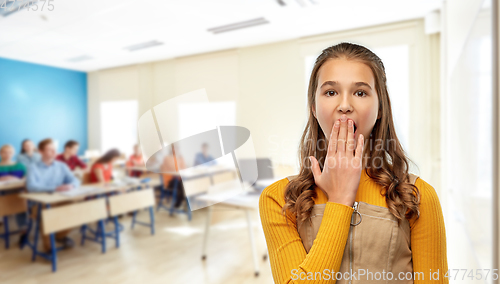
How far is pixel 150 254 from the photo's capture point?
2629 millimetres

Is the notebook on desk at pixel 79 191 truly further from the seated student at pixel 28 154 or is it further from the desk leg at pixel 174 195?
the desk leg at pixel 174 195

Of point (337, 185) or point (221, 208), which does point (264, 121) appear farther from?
point (221, 208)

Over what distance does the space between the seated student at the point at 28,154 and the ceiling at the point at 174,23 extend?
955mm

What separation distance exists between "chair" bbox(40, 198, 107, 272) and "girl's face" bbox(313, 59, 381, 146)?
256 centimetres

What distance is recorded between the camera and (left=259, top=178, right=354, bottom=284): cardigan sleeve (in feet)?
1.46

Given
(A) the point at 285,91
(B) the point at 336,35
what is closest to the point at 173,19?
(A) the point at 285,91

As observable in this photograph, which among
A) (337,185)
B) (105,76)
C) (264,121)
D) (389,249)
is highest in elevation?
(105,76)

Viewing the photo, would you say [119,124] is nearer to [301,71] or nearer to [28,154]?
[28,154]

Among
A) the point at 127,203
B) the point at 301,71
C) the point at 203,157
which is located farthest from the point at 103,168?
the point at 203,157

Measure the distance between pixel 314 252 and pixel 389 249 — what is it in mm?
134

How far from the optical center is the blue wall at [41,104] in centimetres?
241

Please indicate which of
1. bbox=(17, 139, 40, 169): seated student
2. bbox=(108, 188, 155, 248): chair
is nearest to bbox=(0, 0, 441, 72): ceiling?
bbox=(17, 139, 40, 169): seated student

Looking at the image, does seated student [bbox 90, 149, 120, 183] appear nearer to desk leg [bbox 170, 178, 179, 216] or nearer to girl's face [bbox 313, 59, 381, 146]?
desk leg [bbox 170, 178, 179, 216]

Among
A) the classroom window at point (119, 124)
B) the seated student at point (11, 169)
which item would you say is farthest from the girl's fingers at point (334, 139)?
the classroom window at point (119, 124)
